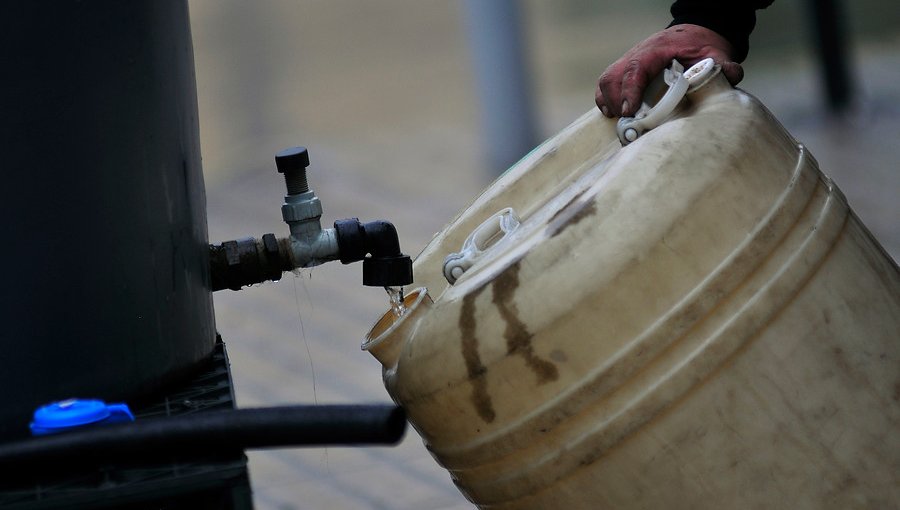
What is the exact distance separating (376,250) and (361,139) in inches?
183

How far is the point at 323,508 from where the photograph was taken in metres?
2.90

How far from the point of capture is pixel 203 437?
1070mm

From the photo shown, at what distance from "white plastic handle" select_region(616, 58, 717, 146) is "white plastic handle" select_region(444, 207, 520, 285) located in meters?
0.17

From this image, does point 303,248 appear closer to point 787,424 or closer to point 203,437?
point 203,437

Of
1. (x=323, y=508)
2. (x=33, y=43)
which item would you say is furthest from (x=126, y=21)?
(x=323, y=508)

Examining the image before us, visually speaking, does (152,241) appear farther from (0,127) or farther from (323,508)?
(323,508)

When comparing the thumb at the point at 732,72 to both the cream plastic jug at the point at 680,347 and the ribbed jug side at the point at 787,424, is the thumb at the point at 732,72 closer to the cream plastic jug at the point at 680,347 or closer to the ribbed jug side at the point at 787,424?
the cream plastic jug at the point at 680,347

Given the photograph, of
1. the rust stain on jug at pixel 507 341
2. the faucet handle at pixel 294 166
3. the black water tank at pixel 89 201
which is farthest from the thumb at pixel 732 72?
the black water tank at pixel 89 201

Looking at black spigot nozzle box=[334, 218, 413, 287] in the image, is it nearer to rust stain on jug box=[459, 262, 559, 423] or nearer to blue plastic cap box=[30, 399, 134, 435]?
rust stain on jug box=[459, 262, 559, 423]

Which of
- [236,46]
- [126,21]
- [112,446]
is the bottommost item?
[112,446]

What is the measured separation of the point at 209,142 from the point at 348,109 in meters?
0.82

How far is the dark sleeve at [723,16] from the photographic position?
67.8 inches

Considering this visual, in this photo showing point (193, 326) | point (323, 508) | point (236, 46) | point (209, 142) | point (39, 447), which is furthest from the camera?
point (236, 46)

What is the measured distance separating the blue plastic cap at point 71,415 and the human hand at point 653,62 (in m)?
0.76
